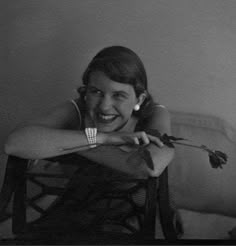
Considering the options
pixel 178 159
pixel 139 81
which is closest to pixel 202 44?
pixel 139 81

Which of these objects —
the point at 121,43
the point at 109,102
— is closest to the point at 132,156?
the point at 109,102

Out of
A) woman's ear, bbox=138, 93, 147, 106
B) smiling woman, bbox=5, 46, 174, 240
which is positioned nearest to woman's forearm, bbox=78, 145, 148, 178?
smiling woman, bbox=5, 46, 174, 240

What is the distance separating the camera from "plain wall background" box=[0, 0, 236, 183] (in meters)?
1.11

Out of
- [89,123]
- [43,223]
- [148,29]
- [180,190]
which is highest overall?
[148,29]

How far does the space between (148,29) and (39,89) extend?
0.29m

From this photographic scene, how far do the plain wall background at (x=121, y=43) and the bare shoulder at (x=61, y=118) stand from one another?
2 cm

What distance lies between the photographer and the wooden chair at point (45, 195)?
110cm

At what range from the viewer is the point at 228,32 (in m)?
1.14

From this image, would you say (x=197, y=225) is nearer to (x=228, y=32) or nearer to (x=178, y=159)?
(x=178, y=159)

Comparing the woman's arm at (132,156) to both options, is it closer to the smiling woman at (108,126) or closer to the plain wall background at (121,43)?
the smiling woman at (108,126)

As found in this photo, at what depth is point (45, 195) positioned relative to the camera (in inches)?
43.6

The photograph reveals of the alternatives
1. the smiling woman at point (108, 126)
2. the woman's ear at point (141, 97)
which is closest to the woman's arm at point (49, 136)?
the smiling woman at point (108, 126)

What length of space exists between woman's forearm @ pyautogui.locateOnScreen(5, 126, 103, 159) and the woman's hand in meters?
0.05

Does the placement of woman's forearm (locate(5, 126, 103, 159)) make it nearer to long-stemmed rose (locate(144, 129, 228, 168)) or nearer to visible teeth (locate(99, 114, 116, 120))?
visible teeth (locate(99, 114, 116, 120))
